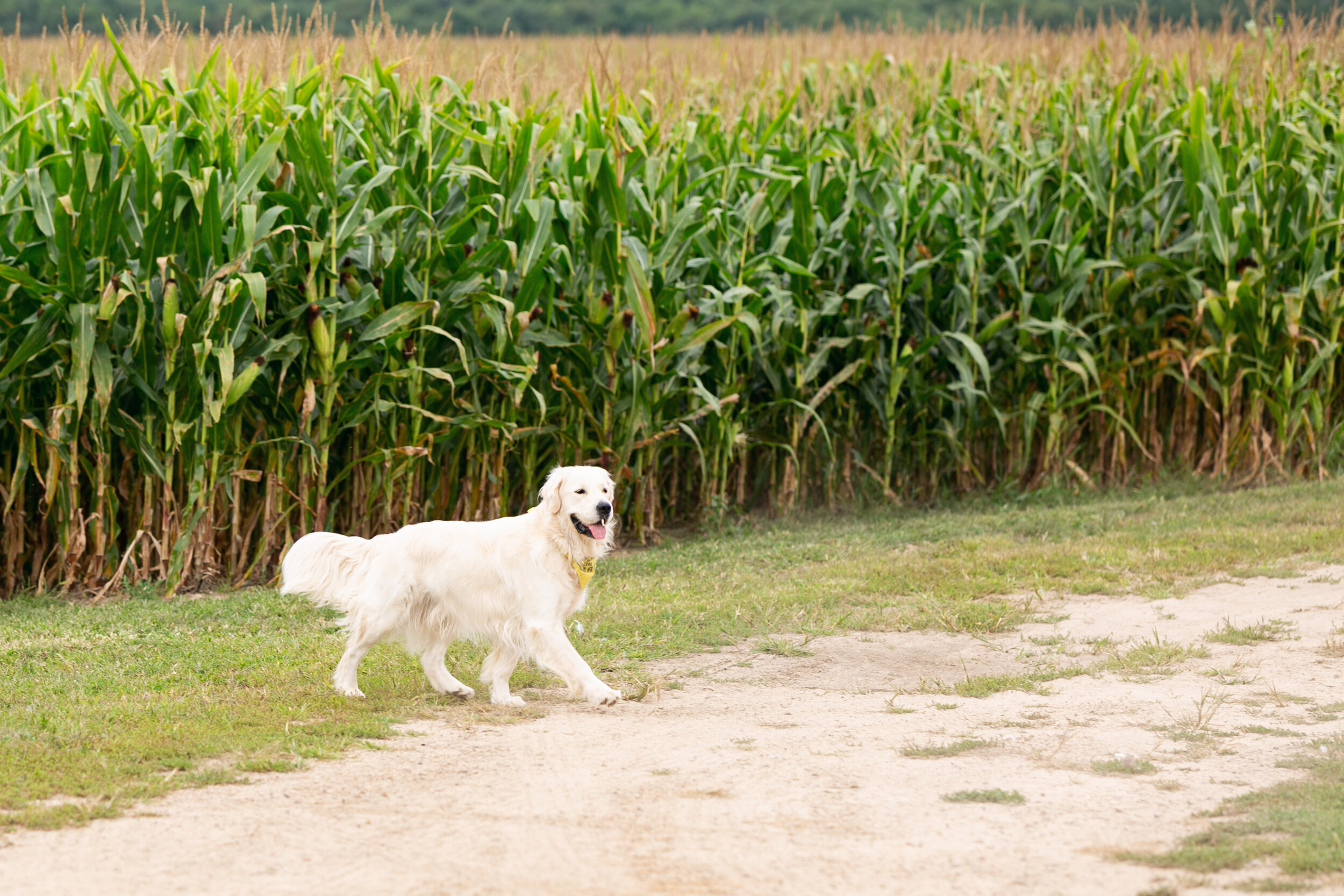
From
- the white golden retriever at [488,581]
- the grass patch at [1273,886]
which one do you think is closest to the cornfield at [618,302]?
the white golden retriever at [488,581]

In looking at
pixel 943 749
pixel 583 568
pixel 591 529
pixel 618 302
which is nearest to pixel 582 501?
pixel 591 529

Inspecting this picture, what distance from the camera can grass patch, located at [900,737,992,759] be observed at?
5230mm

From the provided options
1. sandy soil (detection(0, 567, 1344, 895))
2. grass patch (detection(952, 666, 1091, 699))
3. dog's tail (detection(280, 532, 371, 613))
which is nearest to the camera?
sandy soil (detection(0, 567, 1344, 895))

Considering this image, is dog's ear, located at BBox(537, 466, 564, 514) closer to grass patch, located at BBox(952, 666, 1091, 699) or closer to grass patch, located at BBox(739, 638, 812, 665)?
grass patch, located at BBox(739, 638, 812, 665)

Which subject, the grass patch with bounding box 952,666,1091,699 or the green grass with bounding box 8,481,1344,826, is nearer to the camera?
the green grass with bounding box 8,481,1344,826

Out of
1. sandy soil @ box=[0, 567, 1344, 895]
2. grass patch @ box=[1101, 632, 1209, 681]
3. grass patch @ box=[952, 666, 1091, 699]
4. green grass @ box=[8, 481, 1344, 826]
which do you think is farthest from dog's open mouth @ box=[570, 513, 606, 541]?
grass patch @ box=[1101, 632, 1209, 681]

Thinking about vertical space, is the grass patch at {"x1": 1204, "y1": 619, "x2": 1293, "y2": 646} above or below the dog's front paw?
below

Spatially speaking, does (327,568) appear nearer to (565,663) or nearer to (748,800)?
(565,663)

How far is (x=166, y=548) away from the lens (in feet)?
27.5

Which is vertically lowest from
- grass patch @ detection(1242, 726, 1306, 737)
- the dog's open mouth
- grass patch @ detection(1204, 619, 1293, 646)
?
grass patch @ detection(1204, 619, 1293, 646)

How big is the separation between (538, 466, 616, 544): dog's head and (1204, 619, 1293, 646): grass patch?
10.9 ft

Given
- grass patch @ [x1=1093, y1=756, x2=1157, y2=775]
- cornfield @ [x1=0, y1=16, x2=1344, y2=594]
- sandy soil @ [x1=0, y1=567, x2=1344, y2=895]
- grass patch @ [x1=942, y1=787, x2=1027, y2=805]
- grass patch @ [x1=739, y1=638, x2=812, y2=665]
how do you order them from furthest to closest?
1. cornfield @ [x1=0, y1=16, x2=1344, y2=594]
2. grass patch @ [x1=739, y1=638, x2=812, y2=665]
3. grass patch @ [x1=1093, y1=756, x2=1157, y2=775]
4. grass patch @ [x1=942, y1=787, x2=1027, y2=805]
5. sandy soil @ [x1=0, y1=567, x2=1344, y2=895]

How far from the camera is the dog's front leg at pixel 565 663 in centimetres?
589

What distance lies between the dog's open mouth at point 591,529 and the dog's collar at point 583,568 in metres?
0.12
